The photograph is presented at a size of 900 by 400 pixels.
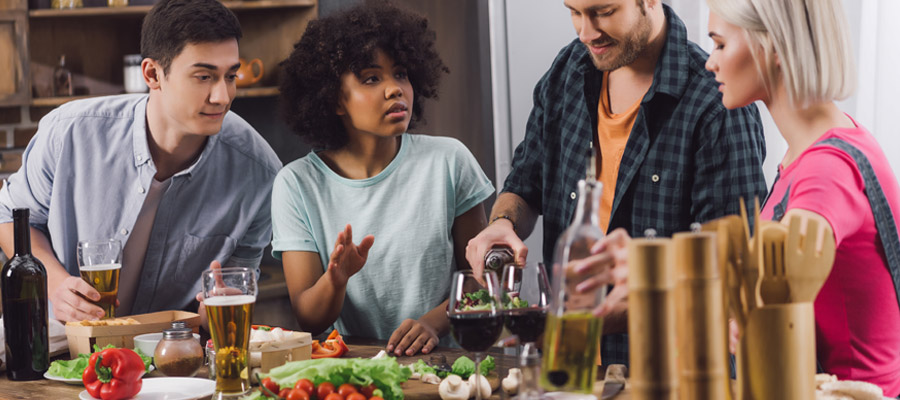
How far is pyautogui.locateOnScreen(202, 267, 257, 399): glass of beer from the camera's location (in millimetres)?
1422

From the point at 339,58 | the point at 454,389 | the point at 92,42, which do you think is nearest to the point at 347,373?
the point at 454,389

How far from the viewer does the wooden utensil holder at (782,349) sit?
37.1 inches

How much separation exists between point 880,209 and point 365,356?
97 cm

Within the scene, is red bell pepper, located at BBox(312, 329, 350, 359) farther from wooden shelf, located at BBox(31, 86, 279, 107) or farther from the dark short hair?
wooden shelf, located at BBox(31, 86, 279, 107)

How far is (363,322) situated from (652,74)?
3.05 ft

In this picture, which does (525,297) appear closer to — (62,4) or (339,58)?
(339,58)

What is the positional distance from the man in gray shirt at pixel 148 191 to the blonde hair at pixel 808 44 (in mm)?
1449

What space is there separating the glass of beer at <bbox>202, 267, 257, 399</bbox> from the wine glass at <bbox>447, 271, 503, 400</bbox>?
0.37 meters

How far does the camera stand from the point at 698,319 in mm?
905

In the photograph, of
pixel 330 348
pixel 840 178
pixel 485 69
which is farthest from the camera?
pixel 485 69

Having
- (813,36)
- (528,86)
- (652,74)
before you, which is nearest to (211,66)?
(652,74)

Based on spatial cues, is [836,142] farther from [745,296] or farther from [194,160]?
[194,160]

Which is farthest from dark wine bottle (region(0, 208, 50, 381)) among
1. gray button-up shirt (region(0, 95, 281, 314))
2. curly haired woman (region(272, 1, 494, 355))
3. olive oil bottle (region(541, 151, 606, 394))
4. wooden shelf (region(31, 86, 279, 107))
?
wooden shelf (region(31, 86, 279, 107))

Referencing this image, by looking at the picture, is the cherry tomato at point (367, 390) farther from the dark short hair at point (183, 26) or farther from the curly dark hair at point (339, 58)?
the dark short hair at point (183, 26)
